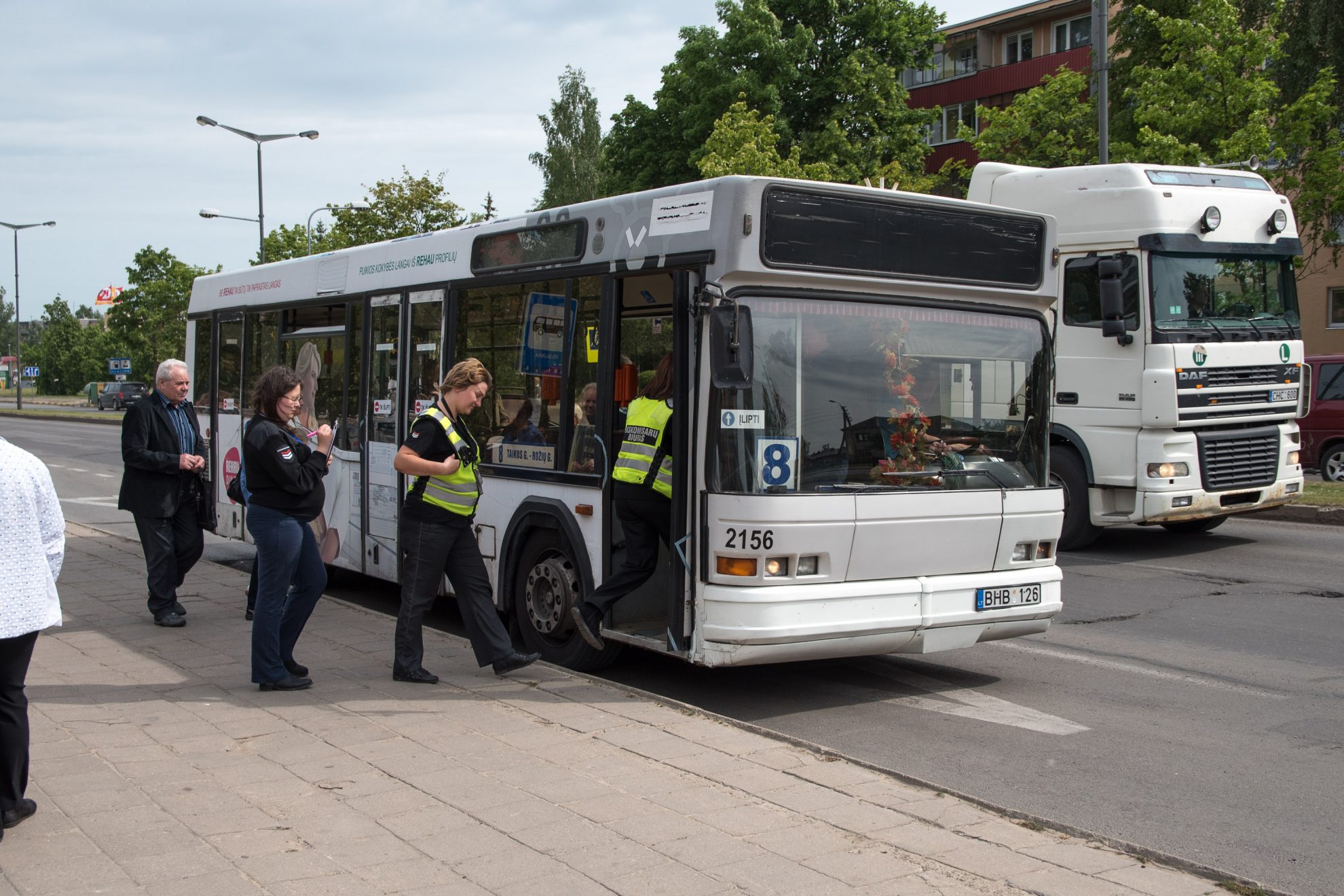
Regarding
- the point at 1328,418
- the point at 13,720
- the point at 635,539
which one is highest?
the point at 1328,418

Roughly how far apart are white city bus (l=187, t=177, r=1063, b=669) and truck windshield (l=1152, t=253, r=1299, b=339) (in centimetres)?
517

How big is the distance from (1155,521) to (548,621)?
705 cm

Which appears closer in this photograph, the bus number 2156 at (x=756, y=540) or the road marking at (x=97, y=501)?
the bus number 2156 at (x=756, y=540)

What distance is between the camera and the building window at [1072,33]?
46.7 meters

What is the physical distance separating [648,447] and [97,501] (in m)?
15.6

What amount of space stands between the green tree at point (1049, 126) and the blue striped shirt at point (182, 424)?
803 inches

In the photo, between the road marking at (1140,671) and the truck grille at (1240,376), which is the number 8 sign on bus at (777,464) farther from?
the truck grille at (1240,376)

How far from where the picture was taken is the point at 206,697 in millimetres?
6613

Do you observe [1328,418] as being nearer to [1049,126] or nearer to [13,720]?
[1049,126]

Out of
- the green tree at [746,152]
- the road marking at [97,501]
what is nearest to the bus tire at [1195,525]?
the road marking at [97,501]

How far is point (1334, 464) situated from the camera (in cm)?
1961

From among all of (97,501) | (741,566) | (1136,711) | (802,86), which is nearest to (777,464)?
(741,566)

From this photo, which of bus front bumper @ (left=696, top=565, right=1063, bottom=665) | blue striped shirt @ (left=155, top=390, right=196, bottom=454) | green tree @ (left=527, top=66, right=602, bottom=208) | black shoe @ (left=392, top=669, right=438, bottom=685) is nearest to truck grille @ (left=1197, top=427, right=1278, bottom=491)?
bus front bumper @ (left=696, top=565, right=1063, bottom=665)

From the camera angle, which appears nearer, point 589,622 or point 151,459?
point 589,622
